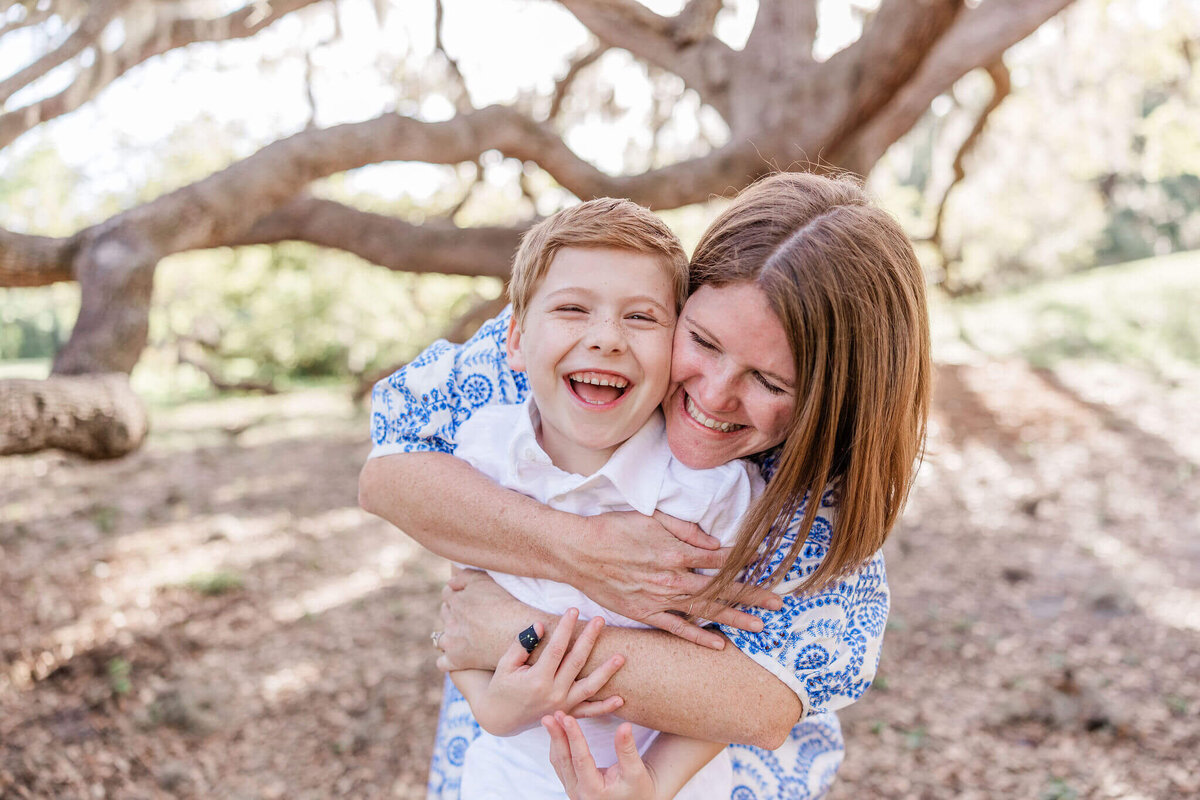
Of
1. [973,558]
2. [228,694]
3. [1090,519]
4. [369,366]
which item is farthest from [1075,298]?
[228,694]

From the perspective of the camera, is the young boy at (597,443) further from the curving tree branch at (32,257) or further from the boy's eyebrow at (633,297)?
the curving tree branch at (32,257)

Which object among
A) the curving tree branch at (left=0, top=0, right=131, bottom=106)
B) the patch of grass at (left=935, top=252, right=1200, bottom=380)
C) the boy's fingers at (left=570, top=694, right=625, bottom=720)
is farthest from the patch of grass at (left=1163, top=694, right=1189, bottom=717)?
the patch of grass at (left=935, top=252, right=1200, bottom=380)

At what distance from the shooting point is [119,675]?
4023mm

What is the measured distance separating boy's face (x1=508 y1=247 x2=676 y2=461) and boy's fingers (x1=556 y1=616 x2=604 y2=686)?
34 cm

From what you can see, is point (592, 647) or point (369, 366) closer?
point (592, 647)

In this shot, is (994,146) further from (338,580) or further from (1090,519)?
(338,580)

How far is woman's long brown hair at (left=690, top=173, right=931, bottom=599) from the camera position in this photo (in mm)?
1447

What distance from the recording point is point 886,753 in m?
3.64

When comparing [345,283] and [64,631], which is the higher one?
[64,631]

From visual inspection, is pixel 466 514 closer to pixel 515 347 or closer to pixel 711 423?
pixel 515 347

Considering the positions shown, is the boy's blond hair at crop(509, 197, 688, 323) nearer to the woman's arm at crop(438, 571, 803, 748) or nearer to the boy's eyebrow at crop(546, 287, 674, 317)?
the boy's eyebrow at crop(546, 287, 674, 317)

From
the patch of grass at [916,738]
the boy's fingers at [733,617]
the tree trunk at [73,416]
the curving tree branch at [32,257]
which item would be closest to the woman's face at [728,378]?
the boy's fingers at [733,617]

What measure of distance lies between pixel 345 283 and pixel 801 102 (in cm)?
1079

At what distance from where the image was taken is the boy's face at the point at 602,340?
5.12 ft
